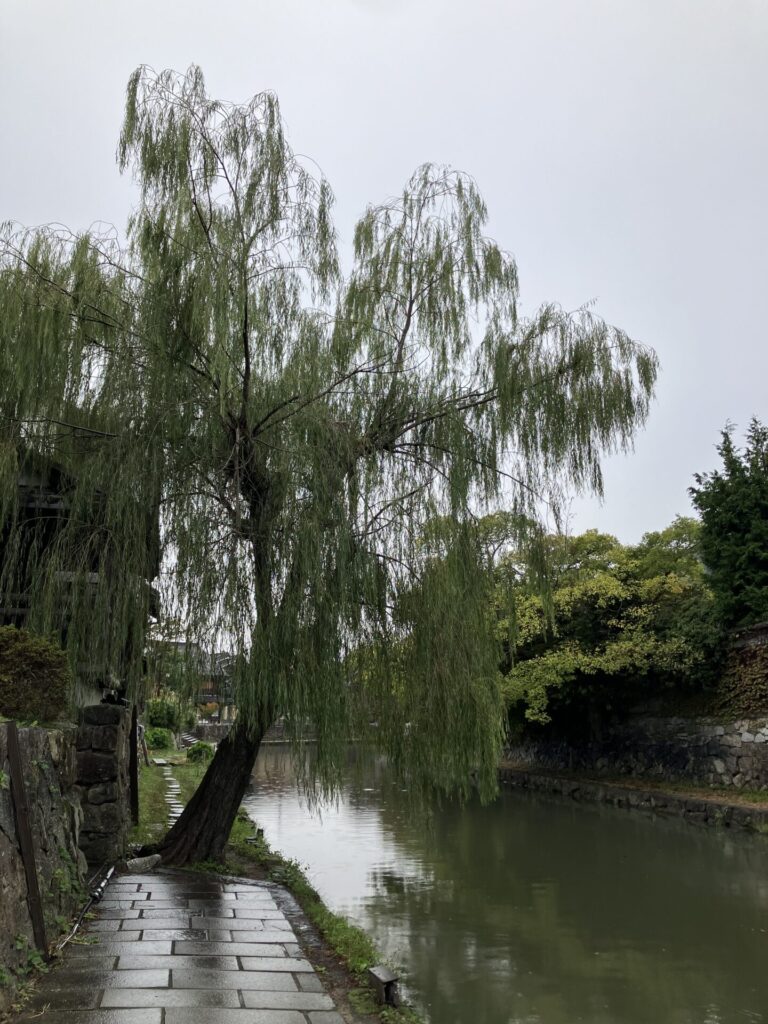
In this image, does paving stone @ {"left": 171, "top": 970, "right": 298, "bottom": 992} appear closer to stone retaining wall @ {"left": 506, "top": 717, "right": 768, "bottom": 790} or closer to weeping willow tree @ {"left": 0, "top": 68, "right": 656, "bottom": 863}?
weeping willow tree @ {"left": 0, "top": 68, "right": 656, "bottom": 863}

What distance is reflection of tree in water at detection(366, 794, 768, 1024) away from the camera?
548 cm

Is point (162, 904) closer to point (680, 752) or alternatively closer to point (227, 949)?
point (227, 949)

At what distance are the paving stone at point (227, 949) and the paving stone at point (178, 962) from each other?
88mm

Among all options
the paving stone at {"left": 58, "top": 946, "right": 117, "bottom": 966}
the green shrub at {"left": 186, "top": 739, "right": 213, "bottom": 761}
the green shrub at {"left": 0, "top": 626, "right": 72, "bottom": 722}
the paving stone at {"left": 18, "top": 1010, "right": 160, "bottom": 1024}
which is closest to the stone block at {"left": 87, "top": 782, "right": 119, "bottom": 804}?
the green shrub at {"left": 0, "top": 626, "right": 72, "bottom": 722}

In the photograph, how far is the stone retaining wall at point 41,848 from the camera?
13.5 ft

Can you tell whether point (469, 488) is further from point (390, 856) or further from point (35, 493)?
point (390, 856)

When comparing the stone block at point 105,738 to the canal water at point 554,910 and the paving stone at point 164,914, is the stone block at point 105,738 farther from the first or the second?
the paving stone at point 164,914

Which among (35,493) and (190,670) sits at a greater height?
(35,493)

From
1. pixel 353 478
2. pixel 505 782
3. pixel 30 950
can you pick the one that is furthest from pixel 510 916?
pixel 505 782

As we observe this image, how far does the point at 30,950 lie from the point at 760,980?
15.1 feet

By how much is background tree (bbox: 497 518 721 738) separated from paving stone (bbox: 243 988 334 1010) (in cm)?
1212

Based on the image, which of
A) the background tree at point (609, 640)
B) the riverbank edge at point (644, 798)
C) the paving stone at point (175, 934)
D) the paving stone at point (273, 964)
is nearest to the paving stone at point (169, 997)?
the paving stone at point (273, 964)

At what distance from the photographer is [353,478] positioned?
671cm

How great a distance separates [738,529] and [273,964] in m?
13.6
